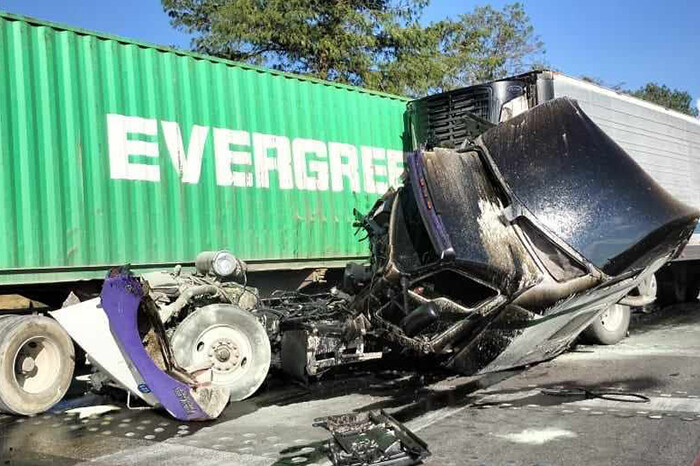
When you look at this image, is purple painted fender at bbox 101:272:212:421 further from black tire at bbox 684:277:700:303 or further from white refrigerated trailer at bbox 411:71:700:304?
black tire at bbox 684:277:700:303

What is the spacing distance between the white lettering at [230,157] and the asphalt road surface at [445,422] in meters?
2.48

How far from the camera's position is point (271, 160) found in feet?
26.8

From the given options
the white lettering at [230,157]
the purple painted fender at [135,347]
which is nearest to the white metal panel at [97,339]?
the purple painted fender at [135,347]

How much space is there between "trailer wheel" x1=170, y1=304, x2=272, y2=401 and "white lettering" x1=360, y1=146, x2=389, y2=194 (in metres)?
3.74

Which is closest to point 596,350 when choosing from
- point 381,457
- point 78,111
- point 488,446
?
point 488,446

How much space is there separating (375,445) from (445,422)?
1074 millimetres

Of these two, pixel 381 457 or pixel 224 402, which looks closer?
pixel 381 457

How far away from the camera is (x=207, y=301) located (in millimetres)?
6312

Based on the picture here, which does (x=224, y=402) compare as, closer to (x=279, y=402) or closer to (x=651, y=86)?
(x=279, y=402)

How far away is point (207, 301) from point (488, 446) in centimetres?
320

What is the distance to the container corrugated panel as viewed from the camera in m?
6.12

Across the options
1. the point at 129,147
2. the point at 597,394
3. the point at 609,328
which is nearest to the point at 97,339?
the point at 129,147

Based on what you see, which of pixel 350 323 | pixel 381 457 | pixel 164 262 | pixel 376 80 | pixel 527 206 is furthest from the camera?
pixel 376 80

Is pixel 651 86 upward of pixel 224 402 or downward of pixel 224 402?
upward
